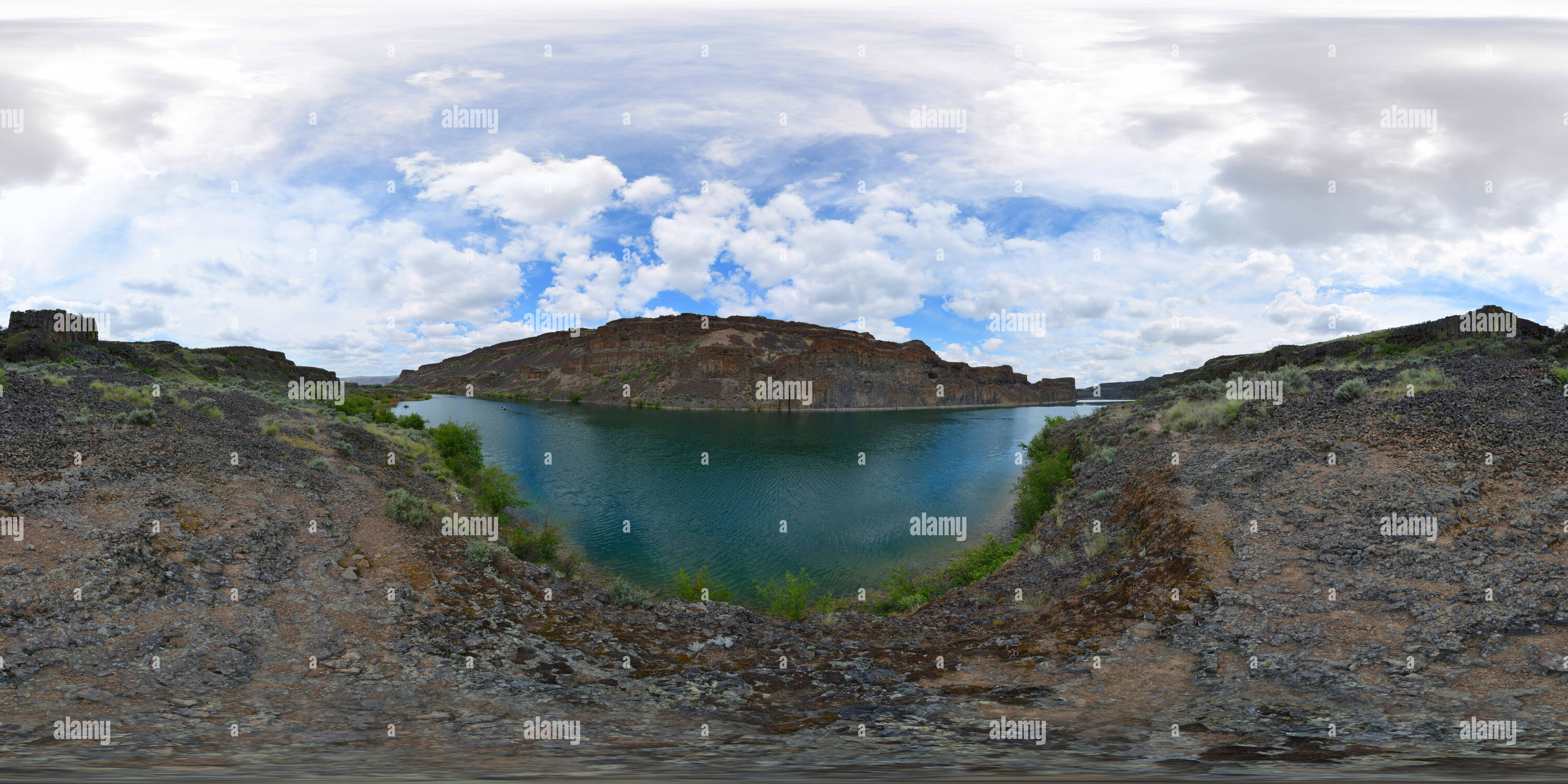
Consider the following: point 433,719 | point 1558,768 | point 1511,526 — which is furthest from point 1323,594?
point 433,719

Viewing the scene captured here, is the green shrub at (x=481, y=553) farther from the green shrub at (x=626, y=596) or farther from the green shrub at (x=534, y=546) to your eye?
the green shrub at (x=534, y=546)

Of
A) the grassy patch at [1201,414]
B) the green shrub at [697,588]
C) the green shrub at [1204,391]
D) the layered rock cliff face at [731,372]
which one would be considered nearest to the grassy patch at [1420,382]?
the grassy patch at [1201,414]

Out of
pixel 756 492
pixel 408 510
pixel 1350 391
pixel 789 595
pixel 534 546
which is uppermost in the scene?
pixel 1350 391

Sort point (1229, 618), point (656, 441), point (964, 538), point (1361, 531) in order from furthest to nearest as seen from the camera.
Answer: point (656, 441) < point (964, 538) < point (1361, 531) < point (1229, 618)

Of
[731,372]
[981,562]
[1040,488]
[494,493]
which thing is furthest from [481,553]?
[731,372]

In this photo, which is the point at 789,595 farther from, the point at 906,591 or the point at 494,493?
the point at 494,493

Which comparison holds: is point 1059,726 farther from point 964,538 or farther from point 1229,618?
point 964,538

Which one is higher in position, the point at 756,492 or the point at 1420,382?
the point at 1420,382
